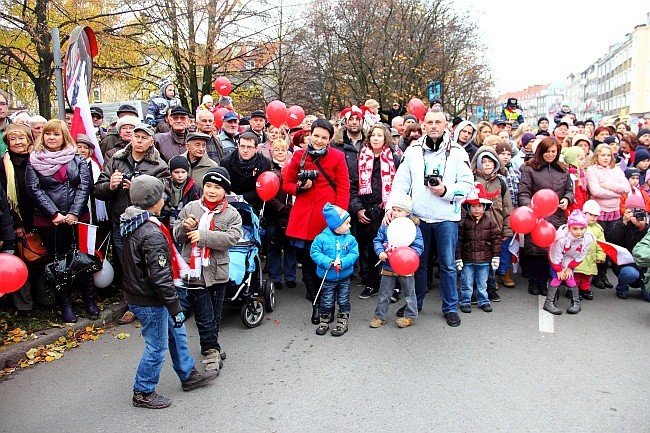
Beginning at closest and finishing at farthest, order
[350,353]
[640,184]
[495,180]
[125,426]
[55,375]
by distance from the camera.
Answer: [125,426] → [55,375] → [350,353] → [495,180] → [640,184]

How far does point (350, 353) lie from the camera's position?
4.83m

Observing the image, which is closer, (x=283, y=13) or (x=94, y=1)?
(x=94, y=1)

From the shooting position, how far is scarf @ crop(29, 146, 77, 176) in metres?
5.12

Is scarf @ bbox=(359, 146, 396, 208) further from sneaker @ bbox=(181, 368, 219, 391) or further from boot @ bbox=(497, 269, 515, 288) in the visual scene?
sneaker @ bbox=(181, 368, 219, 391)

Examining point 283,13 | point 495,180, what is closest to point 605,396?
point 495,180

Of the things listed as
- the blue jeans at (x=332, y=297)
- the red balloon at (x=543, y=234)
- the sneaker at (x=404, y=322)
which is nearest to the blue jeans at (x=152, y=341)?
the blue jeans at (x=332, y=297)

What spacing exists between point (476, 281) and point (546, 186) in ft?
5.05

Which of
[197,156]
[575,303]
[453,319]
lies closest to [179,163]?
[197,156]

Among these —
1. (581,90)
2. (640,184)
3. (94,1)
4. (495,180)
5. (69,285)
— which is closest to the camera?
(69,285)

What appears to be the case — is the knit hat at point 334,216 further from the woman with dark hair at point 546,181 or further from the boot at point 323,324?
the woman with dark hair at point 546,181

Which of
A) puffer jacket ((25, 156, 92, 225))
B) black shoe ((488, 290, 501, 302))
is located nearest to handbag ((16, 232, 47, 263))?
puffer jacket ((25, 156, 92, 225))

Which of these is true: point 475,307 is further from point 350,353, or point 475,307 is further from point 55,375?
point 55,375

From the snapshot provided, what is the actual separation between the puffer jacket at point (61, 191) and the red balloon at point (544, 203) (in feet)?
16.3

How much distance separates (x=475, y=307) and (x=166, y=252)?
394 centimetres
